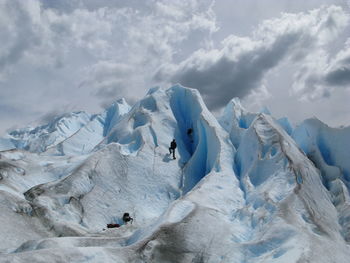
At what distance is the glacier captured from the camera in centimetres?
1460

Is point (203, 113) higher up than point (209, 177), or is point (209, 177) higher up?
point (203, 113)

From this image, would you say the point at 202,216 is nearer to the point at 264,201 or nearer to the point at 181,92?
the point at 264,201

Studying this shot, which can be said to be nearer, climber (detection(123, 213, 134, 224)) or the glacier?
the glacier

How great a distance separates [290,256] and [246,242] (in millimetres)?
2568

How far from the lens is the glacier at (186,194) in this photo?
14.6 meters

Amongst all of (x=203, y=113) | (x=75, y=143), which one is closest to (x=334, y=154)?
(x=203, y=113)

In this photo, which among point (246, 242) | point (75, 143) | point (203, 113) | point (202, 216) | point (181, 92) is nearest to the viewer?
point (246, 242)

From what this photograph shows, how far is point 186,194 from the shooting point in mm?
21281

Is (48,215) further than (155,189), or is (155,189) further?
(155,189)

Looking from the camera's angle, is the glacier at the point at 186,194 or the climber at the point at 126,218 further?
the climber at the point at 126,218

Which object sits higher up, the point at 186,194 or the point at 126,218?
the point at 186,194

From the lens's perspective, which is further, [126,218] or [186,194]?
[126,218]

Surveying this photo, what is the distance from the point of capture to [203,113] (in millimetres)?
35719

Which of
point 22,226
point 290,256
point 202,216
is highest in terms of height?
point 22,226
